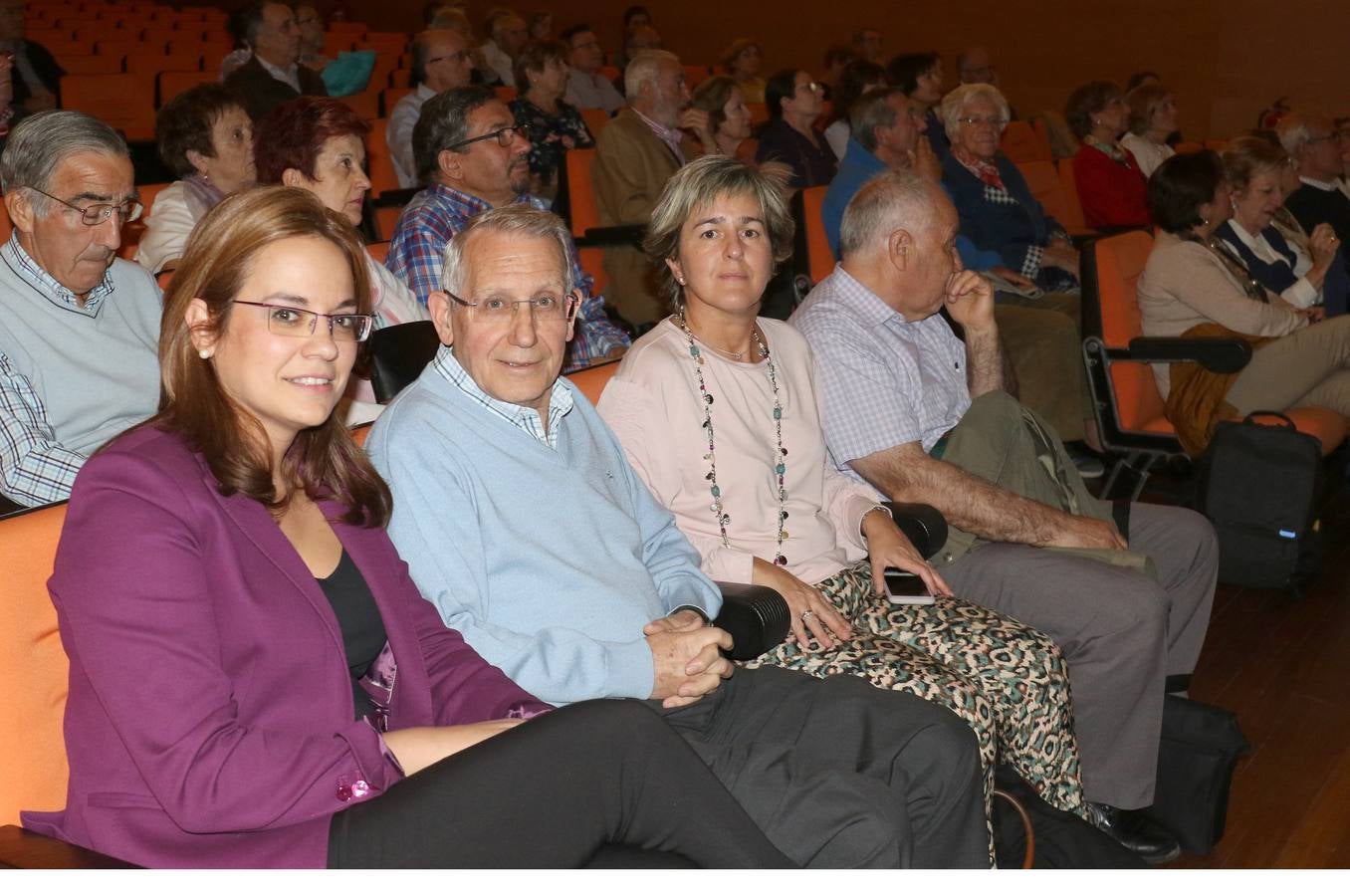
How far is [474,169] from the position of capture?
3.30m

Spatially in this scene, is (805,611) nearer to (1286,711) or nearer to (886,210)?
(886,210)

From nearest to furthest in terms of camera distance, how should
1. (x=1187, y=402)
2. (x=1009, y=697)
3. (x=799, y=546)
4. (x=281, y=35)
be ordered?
(x=1009, y=697) < (x=799, y=546) < (x=1187, y=402) < (x=281, y=35)

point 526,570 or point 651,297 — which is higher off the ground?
point 651,297

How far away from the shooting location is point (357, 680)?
5.21 ft

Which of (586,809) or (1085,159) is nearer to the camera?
(586,809)

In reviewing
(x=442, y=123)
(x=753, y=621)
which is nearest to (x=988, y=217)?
(x=442, y=123)

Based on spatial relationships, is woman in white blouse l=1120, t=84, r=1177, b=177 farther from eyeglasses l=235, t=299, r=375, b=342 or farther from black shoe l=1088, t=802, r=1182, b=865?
eyeglasses l=235, t=299, r=375, b=342

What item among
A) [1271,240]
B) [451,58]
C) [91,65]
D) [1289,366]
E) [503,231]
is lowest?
[1289,366]

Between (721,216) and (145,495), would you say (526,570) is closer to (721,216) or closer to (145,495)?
(145,495)

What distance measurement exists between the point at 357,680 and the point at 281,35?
14.0 ft

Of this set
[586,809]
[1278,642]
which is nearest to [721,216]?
[586,809]

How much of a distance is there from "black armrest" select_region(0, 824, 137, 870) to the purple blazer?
0.06 feet

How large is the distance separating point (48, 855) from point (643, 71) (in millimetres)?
4326

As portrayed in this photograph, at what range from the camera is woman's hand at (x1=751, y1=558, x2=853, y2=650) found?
204 centimetres
